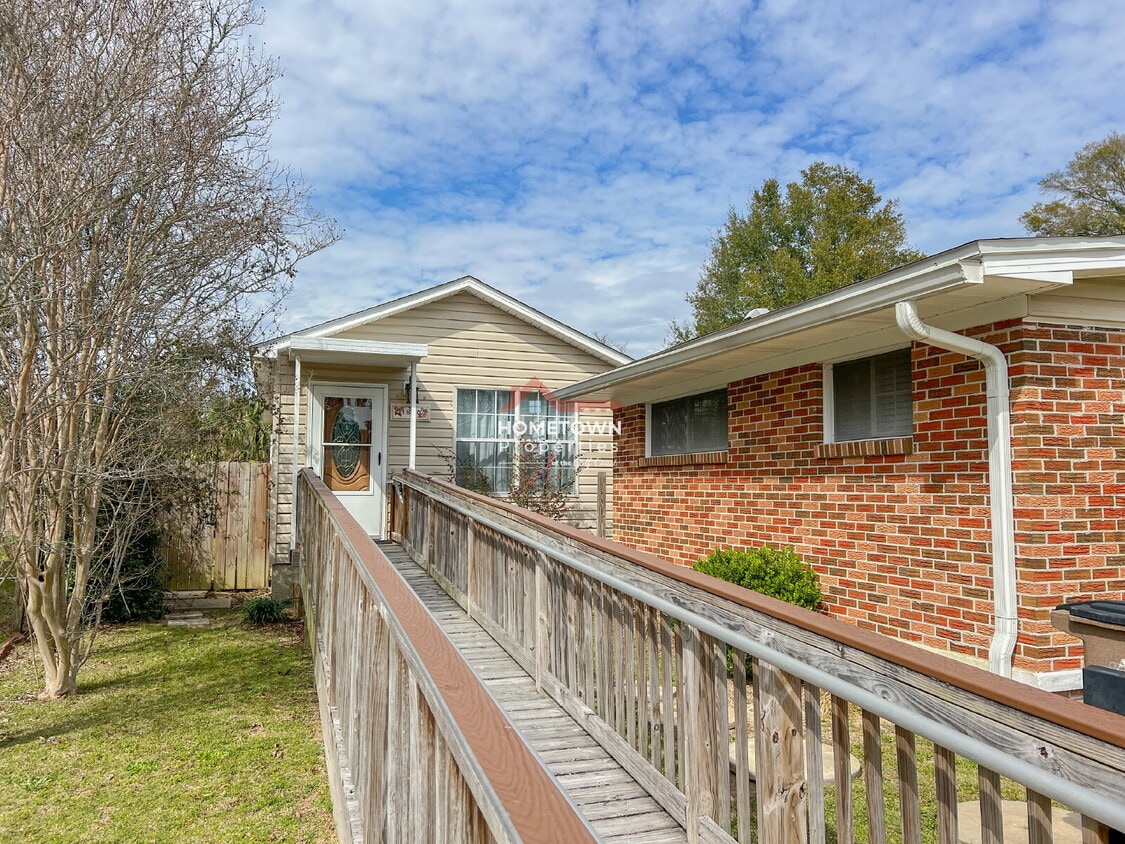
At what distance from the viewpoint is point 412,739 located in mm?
1819

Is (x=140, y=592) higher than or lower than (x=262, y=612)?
higher

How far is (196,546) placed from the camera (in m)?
10.5

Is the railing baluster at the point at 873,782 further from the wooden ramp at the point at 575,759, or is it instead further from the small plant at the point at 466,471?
the small plant at the point at 466,471

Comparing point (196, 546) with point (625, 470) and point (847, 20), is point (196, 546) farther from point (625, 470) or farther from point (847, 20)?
point (847, 20)

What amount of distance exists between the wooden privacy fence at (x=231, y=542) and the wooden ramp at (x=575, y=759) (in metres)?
6.18

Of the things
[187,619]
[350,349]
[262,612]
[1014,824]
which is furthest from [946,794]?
[187,619]

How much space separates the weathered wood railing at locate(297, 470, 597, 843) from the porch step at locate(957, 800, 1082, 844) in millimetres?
2583

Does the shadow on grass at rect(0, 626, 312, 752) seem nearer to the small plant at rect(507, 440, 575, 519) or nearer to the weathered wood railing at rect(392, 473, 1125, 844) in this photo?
the weathered wood railing at rect(392, 473, 1125, 844)

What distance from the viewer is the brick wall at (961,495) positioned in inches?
194

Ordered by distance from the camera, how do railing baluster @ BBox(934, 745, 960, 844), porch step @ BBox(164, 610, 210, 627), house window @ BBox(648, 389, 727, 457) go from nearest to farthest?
railing baluster @ BBox(934, 745, 960, 844) → house window @ BBox(648, 389, 727, 457) → porch step @ BBox(164, 610, 210, 627)

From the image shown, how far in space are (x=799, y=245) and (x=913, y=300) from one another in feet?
90.9

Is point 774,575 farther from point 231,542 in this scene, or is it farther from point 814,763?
point 231,542

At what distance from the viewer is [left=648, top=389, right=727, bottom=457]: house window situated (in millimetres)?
8547

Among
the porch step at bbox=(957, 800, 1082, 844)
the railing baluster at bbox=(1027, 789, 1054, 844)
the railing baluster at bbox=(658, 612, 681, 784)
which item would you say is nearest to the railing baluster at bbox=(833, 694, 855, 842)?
the railing baluster at bbox=(1027, 789, 1054, 844)
